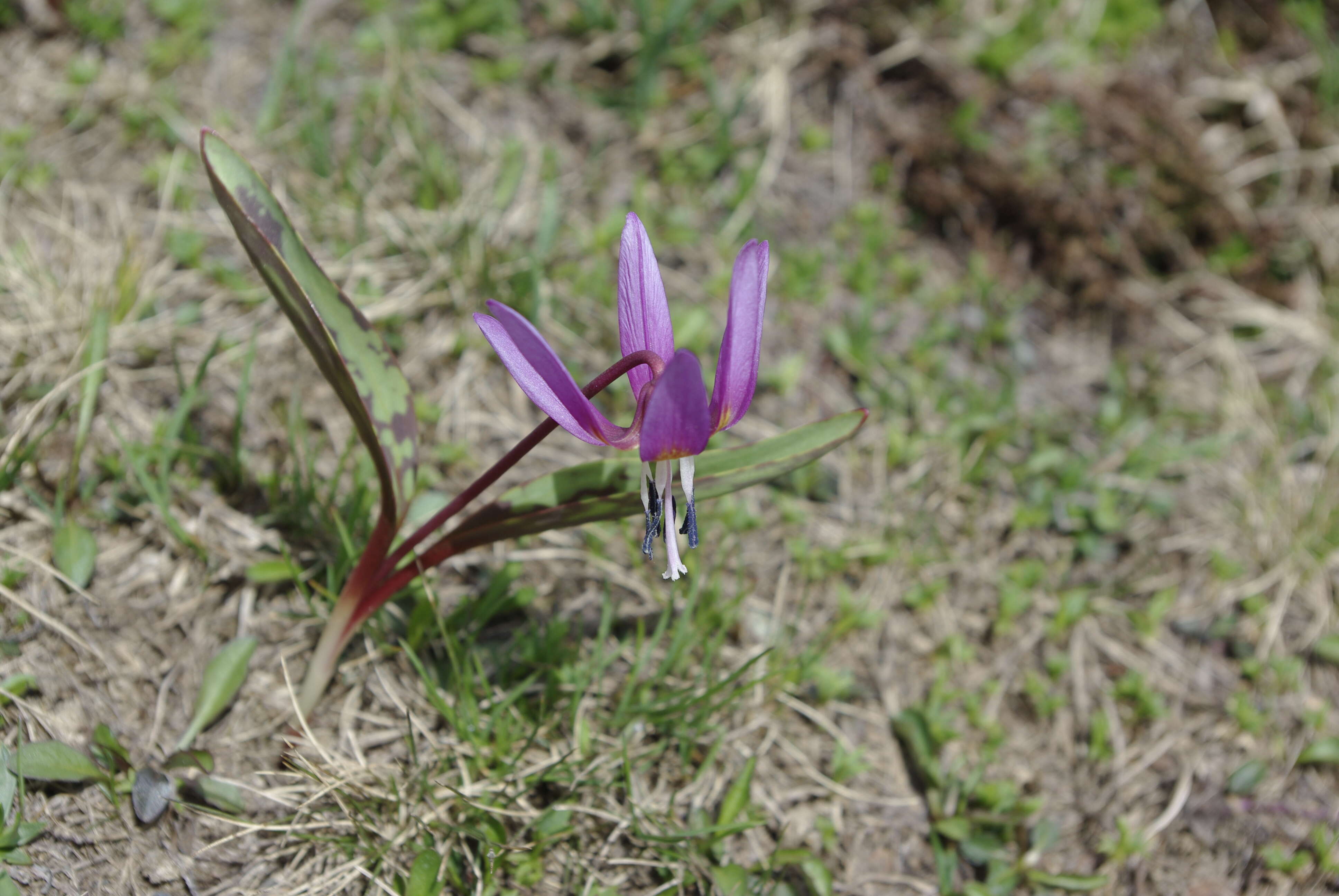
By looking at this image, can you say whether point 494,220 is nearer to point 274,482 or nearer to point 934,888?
point 274,482

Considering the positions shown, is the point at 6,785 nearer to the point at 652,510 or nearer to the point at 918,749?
the point at 652,510

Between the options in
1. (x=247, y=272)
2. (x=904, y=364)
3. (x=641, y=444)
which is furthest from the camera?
(x=904, y=364)

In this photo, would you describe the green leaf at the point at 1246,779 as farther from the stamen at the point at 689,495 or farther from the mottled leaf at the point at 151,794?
the mottled leaf at the point at 151,794

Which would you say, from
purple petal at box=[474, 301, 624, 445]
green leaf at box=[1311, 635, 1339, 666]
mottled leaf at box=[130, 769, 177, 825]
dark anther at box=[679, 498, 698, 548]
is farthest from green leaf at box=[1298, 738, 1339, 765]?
mottled leaf at box=[130, 769, 177, 825]

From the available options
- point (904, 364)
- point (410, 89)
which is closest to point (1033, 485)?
point (904, 364)

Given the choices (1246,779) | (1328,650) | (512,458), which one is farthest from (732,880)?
(1328,650)
